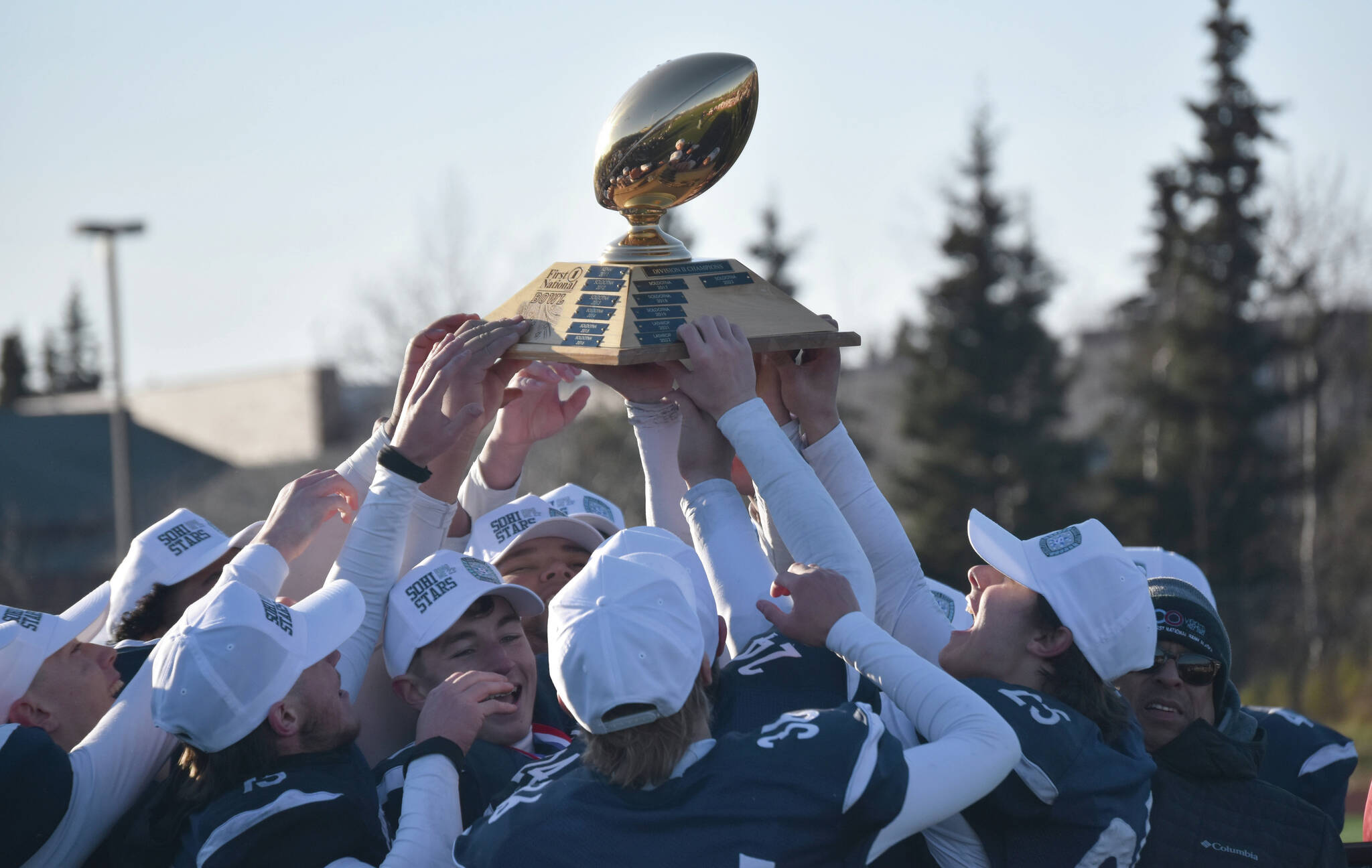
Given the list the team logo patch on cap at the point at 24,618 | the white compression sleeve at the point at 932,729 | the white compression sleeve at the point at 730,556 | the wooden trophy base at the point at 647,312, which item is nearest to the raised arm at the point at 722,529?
the white compression sleeve at the point at 730,556

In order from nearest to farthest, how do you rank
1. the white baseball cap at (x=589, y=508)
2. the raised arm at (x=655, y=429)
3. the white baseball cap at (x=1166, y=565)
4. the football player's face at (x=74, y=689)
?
1. the football player's face at (x=74, y=689)
2. the raised arm at (x=655, y=429)
3. the white baseball cap at (x=1166, y=565)
4. the white baseball cap at (x=589, y=508)

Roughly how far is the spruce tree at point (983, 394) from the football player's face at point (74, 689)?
24.5 metres

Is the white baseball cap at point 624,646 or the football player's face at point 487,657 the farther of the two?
the football player's face at point 487,657

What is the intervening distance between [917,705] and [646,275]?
1.49 m

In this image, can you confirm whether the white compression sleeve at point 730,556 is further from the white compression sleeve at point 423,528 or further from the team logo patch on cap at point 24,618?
the team logo patch on cap at point 24,618

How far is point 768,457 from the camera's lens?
308cm

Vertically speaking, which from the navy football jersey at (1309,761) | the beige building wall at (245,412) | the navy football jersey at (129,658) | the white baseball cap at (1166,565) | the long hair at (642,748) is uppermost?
the long hair at (642,748)

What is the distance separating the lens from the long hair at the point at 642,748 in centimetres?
256

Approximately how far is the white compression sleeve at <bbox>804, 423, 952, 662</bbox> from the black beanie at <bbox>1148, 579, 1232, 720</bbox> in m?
0.59

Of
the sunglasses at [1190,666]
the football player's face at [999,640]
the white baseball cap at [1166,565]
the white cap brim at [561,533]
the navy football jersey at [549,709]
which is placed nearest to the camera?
the football player's face at [999,640]

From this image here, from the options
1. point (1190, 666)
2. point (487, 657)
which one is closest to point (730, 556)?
point (487, 657)

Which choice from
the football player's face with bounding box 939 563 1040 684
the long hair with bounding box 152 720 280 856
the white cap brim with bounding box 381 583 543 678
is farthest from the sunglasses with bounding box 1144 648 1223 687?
the long hair with bounding box 152 720 280 856

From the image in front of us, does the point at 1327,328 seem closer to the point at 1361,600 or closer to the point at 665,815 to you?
the point at 1361,600

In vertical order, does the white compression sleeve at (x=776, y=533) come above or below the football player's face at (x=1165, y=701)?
above
